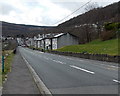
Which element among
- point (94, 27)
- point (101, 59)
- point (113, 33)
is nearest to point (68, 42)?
point (94, 27)

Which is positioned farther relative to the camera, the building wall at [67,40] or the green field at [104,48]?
the building wall at [67,40]

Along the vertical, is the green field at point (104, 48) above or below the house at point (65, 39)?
below

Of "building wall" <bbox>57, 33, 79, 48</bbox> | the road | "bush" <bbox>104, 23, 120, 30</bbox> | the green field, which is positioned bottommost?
the road

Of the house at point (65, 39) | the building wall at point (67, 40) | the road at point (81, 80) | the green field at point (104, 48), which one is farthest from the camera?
the building wall at point (67, 40)

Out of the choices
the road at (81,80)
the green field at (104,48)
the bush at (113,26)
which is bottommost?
the road at (81,80)

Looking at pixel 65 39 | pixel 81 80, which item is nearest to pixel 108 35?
pixel 65 39

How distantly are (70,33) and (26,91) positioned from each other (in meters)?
90.4

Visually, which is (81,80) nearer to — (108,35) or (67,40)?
(108,35)

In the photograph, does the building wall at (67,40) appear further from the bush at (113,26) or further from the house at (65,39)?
the bush at (113,26)

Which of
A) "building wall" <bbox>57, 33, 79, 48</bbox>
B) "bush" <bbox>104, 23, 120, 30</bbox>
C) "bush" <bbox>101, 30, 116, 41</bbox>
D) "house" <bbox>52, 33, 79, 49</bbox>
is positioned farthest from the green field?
"building wall" <bbox>57, 33, 79, 48</bbox>

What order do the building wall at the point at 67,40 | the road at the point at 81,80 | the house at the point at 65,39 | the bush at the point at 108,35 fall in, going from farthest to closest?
the building wall at the point at 67,40 < the house at the point at 65,39 < the bush at the point at 108,35 < the road at the point at 81,80

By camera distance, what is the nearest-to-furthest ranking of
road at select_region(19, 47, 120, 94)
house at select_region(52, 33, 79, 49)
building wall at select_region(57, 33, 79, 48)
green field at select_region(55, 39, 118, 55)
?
road at select_region(19, 47, 120, 94) → green field at select_region(55, 39, 118, 55) → house at select_region(52, 33, 79, 49) → building wall at select_region(57, 33, 79, 48)

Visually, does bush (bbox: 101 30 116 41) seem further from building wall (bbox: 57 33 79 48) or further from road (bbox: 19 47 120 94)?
road (bbox: 19 47 120 94)

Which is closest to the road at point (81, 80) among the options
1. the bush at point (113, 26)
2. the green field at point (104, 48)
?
the green field at point (104, 48)
